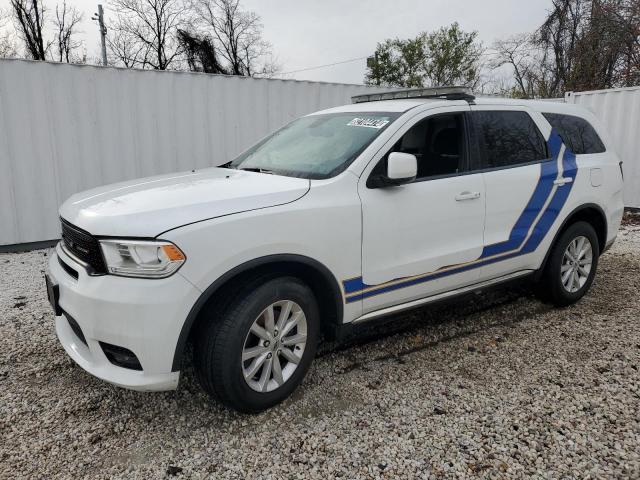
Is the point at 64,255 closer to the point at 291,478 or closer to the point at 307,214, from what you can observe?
the point at 307,214

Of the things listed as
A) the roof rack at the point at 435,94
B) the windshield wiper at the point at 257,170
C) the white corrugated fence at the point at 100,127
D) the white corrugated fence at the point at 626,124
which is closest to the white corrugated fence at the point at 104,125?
the white corrugated fence at the point at 100,127

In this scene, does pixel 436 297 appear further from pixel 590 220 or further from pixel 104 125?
pixel 104 125

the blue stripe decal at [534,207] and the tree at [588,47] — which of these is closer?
the blue stripe decal at [534,207]

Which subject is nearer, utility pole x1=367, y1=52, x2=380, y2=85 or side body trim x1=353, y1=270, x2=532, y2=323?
side body trim x1=353, y1=270, x2=532, y2=323

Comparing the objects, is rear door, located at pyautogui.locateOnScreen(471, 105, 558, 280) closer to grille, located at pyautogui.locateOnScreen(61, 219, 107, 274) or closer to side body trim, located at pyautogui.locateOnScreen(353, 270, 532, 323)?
side body trim, located at pyautogui.locateOnScreen(353, 270, 532, 323)

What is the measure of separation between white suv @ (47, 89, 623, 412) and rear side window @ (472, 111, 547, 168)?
2 cm

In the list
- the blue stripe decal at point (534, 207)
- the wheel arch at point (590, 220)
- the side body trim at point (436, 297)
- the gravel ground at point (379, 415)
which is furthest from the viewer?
the wheel arch at point (590, 220)

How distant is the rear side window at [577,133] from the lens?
4.08 metres

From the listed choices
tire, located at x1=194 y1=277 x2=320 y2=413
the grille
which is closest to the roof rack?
Result: tire, located at x1=194 y1=277 x2=320 y2=413

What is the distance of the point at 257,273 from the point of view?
8.44ft

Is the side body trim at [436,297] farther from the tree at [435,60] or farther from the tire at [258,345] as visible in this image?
the tree at [435,60]

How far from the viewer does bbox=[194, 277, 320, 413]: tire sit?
7.95 ft

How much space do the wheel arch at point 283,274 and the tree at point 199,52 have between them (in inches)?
1146

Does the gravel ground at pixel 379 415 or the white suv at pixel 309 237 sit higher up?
the white suv at pixel 309 237
